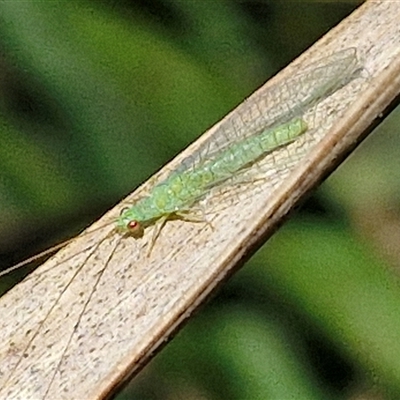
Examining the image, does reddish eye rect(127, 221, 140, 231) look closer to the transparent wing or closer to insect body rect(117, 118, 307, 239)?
insect body rect(117, 118, 307, 239)

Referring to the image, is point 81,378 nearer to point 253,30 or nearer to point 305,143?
point 305,143

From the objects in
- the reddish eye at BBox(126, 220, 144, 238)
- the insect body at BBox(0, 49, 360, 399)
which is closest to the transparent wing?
the insect body at BBox(0, 49, 360, 399)

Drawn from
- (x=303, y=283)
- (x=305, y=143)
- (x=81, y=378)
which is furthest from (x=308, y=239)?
(x=81, y=378)

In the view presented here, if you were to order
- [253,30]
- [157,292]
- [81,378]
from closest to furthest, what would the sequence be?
1. [81,378]
2. [157,292]
3. [253,30]

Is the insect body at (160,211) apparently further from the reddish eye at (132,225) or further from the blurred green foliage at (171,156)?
the blurred green foliage at (171,156)

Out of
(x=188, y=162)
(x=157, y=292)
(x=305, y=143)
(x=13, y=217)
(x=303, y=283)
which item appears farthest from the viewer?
(x=13, y=217)

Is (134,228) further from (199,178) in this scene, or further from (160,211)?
(199,178)

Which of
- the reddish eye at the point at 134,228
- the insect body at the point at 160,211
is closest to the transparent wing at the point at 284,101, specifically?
the insect body at the point at 160,211

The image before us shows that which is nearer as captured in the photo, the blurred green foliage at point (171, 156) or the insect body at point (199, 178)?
the insect body at point (199, 178)

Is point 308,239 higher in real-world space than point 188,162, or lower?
lower

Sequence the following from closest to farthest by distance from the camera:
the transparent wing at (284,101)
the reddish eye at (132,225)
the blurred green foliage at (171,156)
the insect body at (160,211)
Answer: the insect body at (160,211) → the transparent wing at (284,101) → the reddish eye at (132,225) → the blurred green foliage at (171,156)
